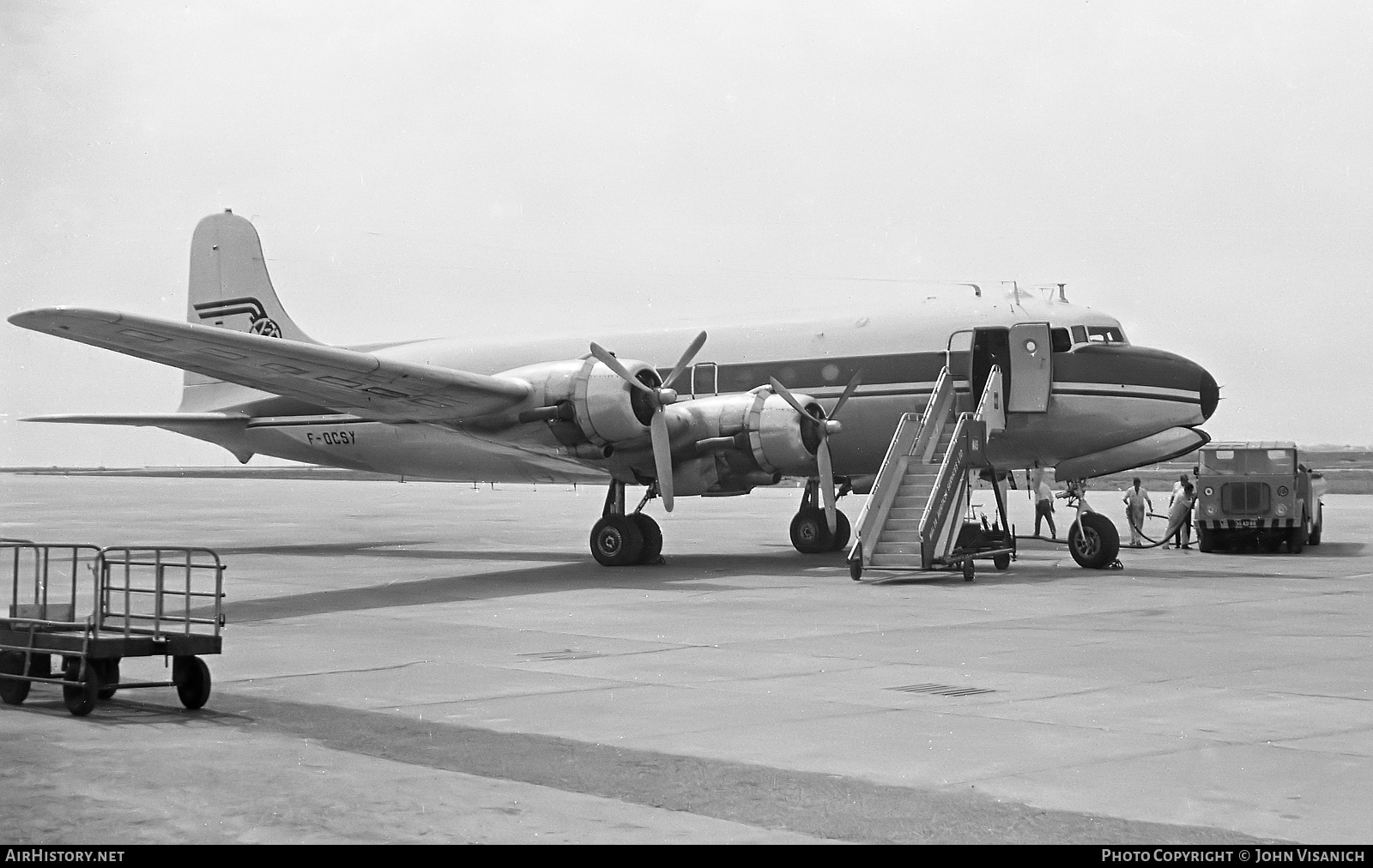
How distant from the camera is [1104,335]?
21469mm

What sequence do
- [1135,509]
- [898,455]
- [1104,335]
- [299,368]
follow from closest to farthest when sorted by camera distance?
[299,368], [898,455], [1104,335], [1135,509]

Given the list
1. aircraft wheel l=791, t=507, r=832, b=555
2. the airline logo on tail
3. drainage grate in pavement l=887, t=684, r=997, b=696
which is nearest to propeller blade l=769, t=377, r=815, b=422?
aircraft wheel l=791, t=507, r=832, b=555

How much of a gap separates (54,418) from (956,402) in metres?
17.9

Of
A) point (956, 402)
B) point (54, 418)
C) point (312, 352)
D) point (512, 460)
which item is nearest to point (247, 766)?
point (312, 352)

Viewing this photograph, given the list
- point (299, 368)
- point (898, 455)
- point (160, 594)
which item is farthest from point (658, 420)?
point (160, 594)

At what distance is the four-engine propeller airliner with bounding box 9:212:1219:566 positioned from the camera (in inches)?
792

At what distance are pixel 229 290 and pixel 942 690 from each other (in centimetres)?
2124

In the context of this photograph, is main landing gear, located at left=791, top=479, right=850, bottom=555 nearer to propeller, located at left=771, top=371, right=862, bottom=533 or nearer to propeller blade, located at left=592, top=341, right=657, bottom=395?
propeller, located at left=771, top=371, right=862, bottom=533

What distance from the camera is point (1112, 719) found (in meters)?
8.47

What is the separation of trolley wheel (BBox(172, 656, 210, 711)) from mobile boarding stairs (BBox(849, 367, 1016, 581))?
11.1 m

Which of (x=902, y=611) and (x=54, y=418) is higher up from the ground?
(x=54, y=418)

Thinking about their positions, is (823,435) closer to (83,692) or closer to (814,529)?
(814,529)

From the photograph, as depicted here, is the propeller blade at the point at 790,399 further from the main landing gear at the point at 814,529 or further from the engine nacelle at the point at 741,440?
the main landing gear at the point at 814,529
